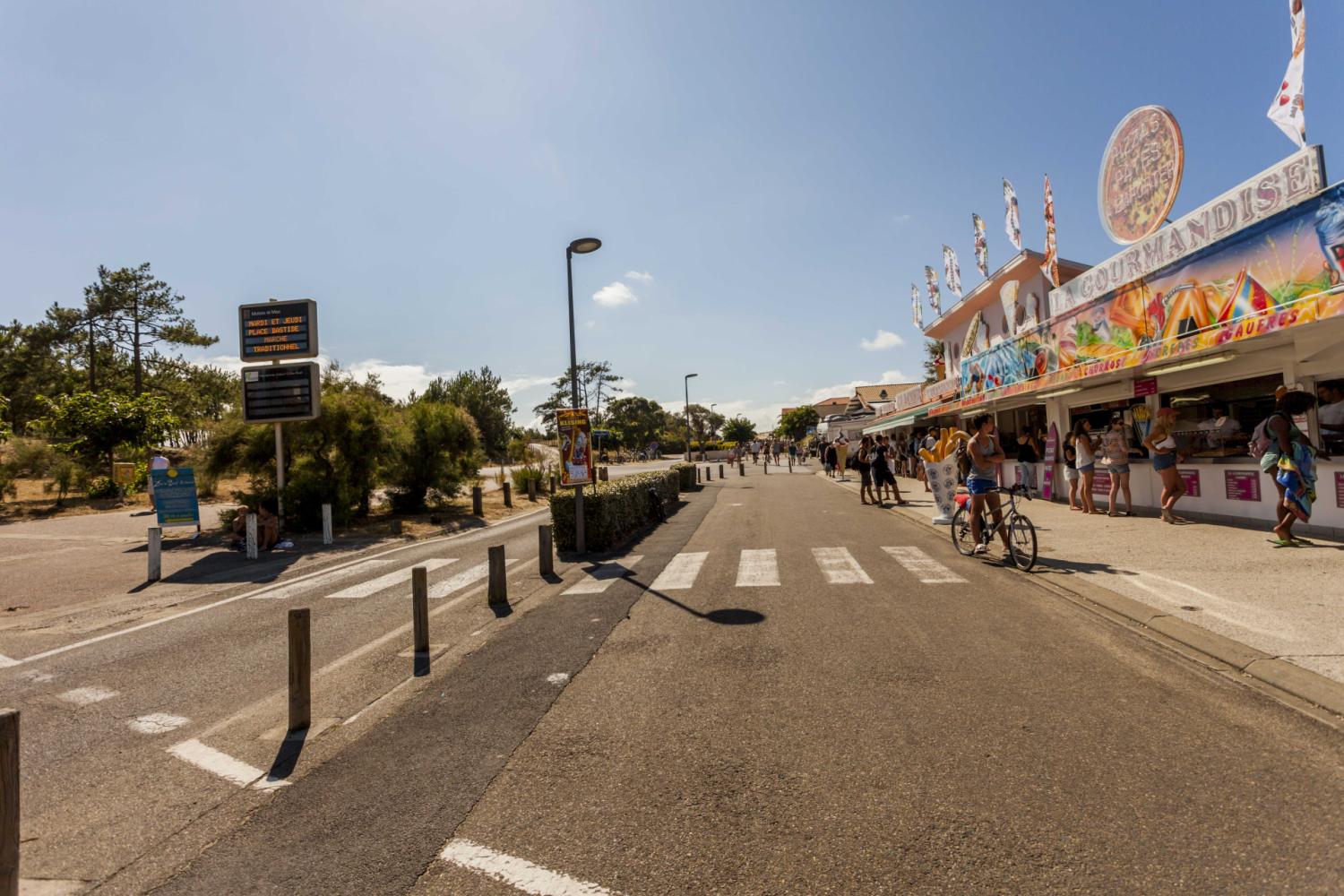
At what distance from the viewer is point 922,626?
6422mm

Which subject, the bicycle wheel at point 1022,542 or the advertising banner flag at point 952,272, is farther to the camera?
the advertising banner flag at point 952,272

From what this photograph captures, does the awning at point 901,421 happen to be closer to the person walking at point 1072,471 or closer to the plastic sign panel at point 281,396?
the person walking at point 1072,471

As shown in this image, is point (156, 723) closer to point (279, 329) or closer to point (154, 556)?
point (154, 556)

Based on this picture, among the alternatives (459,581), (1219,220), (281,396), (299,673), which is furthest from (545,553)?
(1219,220)

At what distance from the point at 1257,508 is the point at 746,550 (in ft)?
26.2

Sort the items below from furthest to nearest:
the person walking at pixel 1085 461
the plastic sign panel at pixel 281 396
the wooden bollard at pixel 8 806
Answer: the plastic sign panel at pixel 281 396 → the person walking at pixel 1085 461 → the wooden bollard at pixel 8 806

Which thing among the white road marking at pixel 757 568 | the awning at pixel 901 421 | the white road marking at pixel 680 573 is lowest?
the white road marking at pixel 680 573

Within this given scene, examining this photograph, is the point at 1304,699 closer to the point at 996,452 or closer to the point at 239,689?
the point at 996,452

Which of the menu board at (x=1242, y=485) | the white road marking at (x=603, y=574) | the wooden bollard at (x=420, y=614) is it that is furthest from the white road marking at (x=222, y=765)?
the menu board at (x=1242, y=485)

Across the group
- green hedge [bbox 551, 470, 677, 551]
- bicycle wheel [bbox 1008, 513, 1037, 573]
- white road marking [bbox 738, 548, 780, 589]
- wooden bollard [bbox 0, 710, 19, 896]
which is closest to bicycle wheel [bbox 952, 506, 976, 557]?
bicycle wheel [bbox 1008, 513, 1037, 573]

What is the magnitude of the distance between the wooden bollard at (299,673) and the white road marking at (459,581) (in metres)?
4.13

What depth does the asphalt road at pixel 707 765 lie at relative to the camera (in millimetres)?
2848

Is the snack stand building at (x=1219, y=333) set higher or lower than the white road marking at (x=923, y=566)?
higher

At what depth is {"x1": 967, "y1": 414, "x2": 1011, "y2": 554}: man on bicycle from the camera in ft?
29.9
